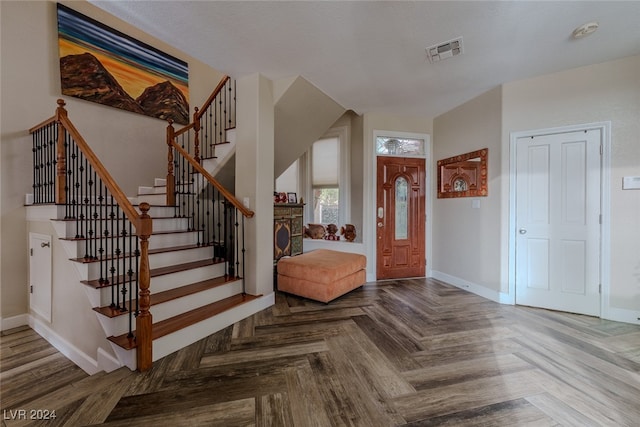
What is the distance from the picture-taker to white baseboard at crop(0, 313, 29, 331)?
2824 millimetres

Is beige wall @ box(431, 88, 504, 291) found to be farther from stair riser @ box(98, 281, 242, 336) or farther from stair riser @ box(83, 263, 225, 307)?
stair riser @ box(83, 263, 225, 307)

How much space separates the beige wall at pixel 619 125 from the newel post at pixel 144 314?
4.28m

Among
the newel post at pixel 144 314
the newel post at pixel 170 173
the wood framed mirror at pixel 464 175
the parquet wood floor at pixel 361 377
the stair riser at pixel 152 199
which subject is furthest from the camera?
the stair riser at pixel 152 199

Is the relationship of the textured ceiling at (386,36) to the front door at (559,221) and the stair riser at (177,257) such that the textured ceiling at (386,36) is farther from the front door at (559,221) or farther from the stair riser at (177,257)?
the stair riser at (177,257)

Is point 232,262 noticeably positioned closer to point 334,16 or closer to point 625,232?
point 334,16

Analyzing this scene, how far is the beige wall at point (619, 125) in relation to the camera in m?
→ 2.67

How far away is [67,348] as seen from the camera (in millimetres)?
2398

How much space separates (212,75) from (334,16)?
3709mm

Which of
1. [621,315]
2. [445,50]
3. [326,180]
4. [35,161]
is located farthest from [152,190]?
[621,315]

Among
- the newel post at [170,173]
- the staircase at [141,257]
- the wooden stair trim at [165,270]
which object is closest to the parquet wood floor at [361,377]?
the staircase at [141,257]

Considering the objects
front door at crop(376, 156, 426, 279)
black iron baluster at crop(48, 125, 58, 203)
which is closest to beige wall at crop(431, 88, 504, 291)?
front door at crop(376, 156, 426, 279)

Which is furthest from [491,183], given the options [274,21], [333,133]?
[274,21]

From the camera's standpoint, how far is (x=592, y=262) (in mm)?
2852

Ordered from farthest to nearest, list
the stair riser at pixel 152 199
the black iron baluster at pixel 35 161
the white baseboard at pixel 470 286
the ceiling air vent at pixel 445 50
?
the stair riser at pixel 152 199 → the white baseboard at pixel 470 286 → the black iron baluster at pixel 35 161 → the ceiling air vent at pixel 445 50
